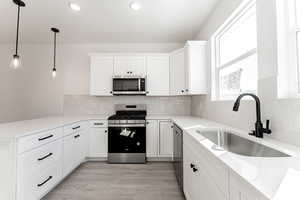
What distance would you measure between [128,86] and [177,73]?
40.8 inches

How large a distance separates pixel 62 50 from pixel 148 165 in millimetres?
3194

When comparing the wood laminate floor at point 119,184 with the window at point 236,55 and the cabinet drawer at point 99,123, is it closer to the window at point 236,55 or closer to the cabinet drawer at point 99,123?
the cabinet drawer at point 99,123

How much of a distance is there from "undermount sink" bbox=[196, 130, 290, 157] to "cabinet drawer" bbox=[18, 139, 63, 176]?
1746mm

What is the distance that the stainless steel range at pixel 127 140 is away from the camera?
312 cm

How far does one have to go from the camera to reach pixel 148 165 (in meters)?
3.07

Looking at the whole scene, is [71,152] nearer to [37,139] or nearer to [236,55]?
[37,139]

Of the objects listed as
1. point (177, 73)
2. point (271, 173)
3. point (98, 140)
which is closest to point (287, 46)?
point (271, 173)

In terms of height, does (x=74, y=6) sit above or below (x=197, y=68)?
above

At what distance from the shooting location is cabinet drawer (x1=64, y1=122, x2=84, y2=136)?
2.47m

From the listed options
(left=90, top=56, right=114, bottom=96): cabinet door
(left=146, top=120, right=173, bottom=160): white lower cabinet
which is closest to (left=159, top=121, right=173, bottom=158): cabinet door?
(left=146, top=120, right=173, bottom=160): white lower cabinet

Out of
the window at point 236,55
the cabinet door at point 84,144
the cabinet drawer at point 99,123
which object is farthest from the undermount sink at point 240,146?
the cabinet door at point 84,144

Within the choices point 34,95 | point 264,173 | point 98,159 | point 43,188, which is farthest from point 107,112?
point 264,173

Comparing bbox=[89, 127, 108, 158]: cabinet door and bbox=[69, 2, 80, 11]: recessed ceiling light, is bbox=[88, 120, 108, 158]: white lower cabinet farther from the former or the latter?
bbox=[69, 2, 80, 11]: recessed ceiling light

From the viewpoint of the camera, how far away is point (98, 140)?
324cm
